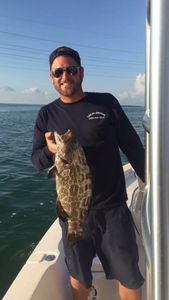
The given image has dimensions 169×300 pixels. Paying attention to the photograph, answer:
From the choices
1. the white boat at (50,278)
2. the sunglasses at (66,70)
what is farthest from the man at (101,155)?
the white boat at (50,278)

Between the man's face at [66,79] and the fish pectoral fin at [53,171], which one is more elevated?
the man's face at [66,79]

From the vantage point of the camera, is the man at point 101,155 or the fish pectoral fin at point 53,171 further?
the man at point 101,155

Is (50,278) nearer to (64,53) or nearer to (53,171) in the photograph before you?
(53,171)

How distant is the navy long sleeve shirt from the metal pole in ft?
5.81

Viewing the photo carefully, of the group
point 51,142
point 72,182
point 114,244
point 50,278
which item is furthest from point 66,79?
point 50,278

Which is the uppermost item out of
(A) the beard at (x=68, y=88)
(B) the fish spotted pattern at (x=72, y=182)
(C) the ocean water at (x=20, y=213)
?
(A) the beard at (x=68, y=88)

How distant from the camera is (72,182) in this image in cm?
242

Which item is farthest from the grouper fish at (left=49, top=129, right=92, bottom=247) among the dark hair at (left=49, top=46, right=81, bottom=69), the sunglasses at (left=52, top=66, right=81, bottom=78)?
the dark hair at (left=49, top=46, right=81, bottom=69)

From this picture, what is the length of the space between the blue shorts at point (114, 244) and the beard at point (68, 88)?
0.84 metres

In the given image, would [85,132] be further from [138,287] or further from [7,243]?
[7,243]

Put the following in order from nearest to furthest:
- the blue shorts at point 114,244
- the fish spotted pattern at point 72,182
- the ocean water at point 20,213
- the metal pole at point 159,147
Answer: the metal pole at point 159,147 → the fish spotted pattern at point 72,182 → the blue shorts at point 114,244 → the ocean water at point 20,213

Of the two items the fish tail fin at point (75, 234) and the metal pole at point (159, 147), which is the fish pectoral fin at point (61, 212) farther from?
the metal pole at point (159, 147)

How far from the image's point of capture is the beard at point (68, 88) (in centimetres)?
253

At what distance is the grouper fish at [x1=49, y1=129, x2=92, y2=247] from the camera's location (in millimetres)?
2365
